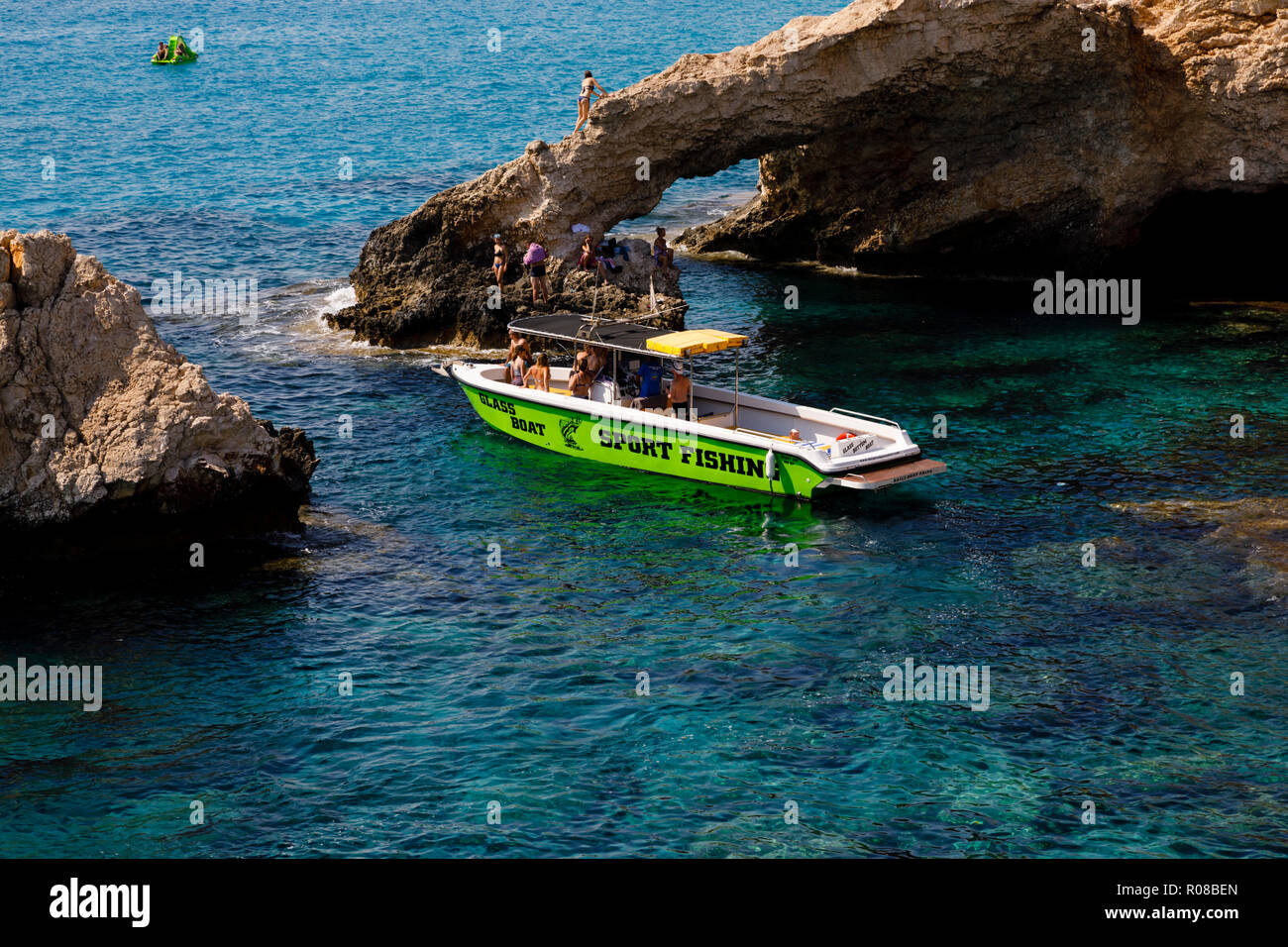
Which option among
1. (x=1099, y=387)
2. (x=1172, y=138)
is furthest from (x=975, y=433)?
(x=1172, y=138)

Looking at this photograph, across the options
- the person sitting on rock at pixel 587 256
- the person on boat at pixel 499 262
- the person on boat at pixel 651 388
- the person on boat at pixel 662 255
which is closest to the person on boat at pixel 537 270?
the person on boat at pixel 499 262

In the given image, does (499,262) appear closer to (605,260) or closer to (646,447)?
(605,260)

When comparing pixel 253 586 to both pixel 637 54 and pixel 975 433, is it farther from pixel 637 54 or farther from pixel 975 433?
pixel 637 54

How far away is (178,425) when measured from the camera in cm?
2472

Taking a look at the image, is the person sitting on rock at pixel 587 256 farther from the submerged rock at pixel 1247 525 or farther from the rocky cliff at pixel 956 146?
the submerged rock at pixel 1247 525

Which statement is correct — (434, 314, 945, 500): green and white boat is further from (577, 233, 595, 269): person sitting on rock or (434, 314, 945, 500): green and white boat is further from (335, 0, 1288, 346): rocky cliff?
(335, 0, 1288, 346): rocky cliff

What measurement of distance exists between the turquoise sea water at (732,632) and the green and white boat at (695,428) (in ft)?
2.17

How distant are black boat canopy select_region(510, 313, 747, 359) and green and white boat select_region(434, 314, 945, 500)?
1.0 inches

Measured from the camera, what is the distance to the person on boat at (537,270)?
38.1 metres

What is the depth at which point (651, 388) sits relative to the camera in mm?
31219

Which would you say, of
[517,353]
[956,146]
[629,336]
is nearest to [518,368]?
[517,353]

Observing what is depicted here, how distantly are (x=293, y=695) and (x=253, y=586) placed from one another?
4014 mm

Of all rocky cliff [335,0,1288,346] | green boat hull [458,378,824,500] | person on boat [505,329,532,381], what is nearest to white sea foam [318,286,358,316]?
rocky cliff [335,0,1288,346]
